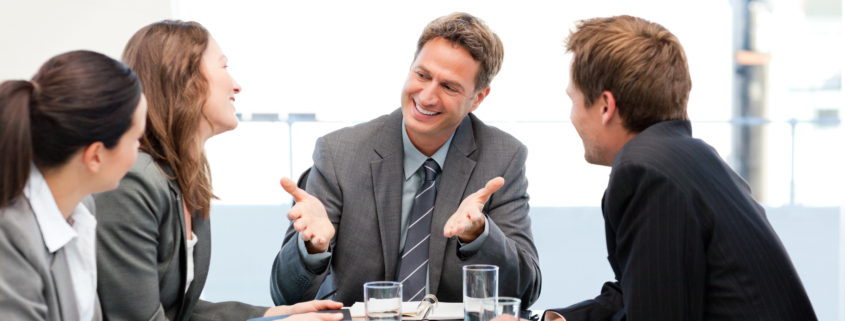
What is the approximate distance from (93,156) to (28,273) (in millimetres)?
244

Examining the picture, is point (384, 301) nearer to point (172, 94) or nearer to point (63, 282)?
point (63, 282)

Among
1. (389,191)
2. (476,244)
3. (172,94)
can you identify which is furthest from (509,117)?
(172,94)

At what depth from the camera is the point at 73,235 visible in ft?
4.19

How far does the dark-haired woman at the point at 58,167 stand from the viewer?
1.17 metres

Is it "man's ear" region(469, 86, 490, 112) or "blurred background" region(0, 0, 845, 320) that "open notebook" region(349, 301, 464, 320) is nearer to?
"man's ear" region(469, 86, 490, 112)

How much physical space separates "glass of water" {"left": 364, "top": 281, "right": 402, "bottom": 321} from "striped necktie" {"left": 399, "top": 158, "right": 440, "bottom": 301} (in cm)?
71

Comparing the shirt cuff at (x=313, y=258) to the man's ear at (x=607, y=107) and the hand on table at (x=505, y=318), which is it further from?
the man's ear at (x=607, y=107)

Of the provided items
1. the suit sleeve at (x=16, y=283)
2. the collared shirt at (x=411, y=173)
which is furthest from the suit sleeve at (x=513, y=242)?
the suit sleeve at (x=16, y=283)

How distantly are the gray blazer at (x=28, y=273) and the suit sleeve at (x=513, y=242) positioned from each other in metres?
0.97

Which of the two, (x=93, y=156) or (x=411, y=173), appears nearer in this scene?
(x=93, y=156)

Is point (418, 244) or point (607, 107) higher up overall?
point (607, 107)

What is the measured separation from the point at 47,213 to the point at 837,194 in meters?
4.06

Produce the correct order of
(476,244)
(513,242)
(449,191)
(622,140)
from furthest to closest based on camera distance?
(449,191) < (513,242) < (476,244) < (622,140)

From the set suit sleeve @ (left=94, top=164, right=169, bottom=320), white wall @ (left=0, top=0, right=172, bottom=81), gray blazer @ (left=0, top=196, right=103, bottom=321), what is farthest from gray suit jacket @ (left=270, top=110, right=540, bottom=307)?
white wall @ (left=0, top=0, right=172, bottom=81)
